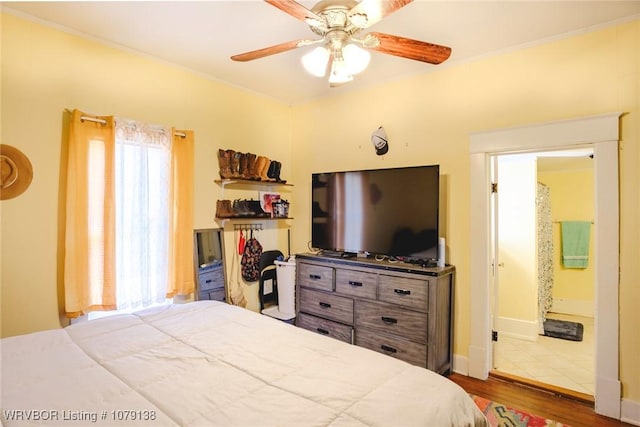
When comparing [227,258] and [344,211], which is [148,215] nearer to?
[227,258]

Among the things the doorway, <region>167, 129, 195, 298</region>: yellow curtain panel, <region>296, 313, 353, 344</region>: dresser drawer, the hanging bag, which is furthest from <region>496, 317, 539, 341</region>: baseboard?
<region>167, 129, 195, 298</region>: yellow curtain panel

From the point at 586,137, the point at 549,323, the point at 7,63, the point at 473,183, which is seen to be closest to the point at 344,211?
the point at 473,183

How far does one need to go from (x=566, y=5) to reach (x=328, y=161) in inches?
93.9

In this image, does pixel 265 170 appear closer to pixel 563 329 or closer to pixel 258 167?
pixel 258 167

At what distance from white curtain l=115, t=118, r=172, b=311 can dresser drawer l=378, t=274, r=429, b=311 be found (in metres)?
1.88

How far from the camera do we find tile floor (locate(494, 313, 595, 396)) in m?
2.81

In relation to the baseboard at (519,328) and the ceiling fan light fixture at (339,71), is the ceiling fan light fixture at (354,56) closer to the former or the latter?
the ceiling fan light fixture at (339,71)

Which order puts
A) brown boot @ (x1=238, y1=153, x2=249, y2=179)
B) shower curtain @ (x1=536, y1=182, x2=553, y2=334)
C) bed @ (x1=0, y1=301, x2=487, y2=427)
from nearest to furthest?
bed @ (x1=0, y1=301, x2=487, y2=427)
brown boot @ (x1=238, y1=153, x2=249, y2=179)
shower curtain @ (x1=536, y1=182, x2=553, y2=334)

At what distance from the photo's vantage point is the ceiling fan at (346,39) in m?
1.55

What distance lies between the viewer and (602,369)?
7.65 ft

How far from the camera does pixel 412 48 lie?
6.03 feet

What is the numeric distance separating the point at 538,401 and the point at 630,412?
20.3 inches

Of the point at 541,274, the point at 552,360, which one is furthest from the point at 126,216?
the point at 541,274

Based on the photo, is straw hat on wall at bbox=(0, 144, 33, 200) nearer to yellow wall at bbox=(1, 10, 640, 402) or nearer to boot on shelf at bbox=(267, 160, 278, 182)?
yellow wall at bbox=(1, 10, 640, 402)
